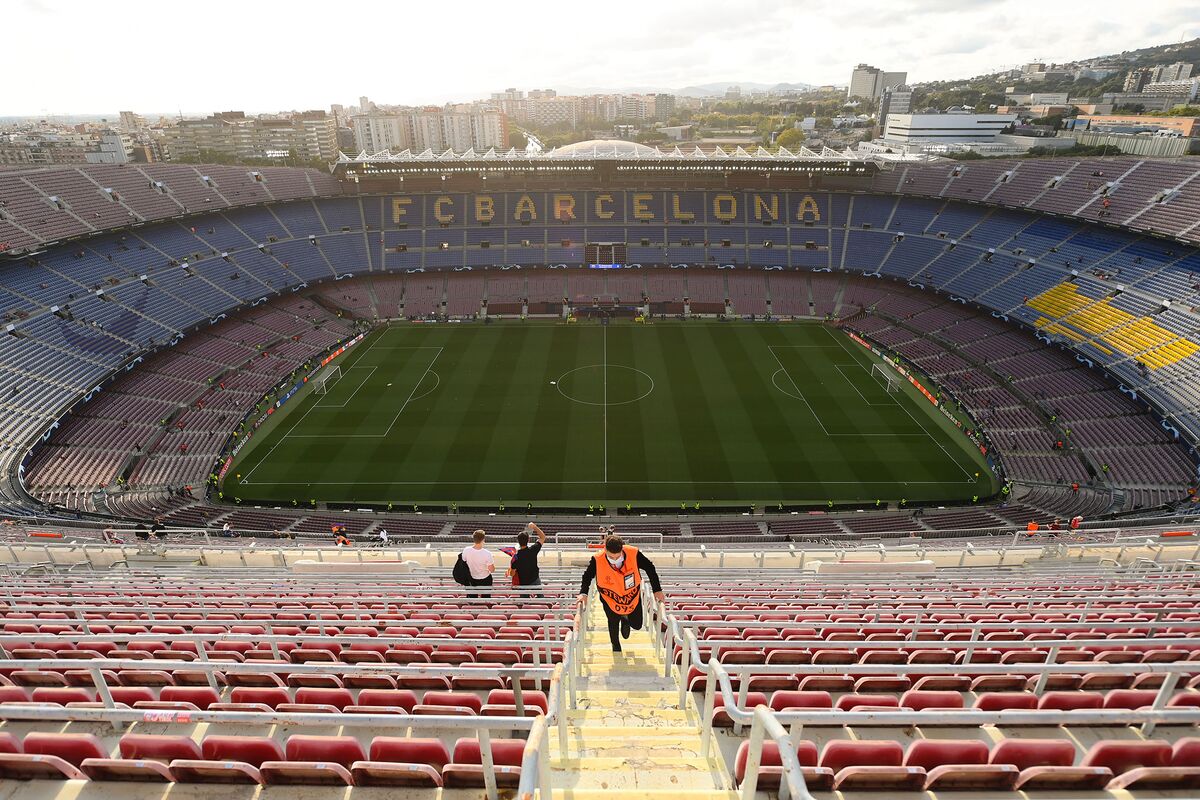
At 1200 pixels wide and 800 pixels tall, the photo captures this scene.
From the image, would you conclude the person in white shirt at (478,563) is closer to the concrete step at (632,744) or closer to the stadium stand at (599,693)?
the stadium stand at (599,693)

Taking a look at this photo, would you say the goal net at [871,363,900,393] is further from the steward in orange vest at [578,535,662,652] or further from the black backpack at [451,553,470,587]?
the steward in orange vest at [578,535,662,652]

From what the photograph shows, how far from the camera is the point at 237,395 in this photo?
44.1m

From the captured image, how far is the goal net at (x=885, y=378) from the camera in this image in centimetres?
4609

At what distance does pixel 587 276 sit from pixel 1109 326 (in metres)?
43.8

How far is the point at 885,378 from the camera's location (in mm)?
47406

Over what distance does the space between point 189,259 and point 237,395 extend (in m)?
19.7

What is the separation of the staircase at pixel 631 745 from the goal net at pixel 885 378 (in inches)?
1673

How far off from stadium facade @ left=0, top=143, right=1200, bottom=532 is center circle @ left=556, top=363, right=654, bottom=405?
49.1 ft

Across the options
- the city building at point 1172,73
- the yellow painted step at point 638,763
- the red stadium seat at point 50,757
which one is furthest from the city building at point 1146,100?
the red stadium seat at point 50,757

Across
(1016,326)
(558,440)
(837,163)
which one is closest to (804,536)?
(558,440)

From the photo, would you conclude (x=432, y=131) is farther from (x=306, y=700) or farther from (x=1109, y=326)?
(x=306, y=700)

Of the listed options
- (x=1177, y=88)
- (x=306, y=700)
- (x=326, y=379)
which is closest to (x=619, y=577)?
(x=306, y=700)

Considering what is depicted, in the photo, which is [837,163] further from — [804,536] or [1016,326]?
Result: [804,536]

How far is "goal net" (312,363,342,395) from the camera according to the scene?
4714 cm
